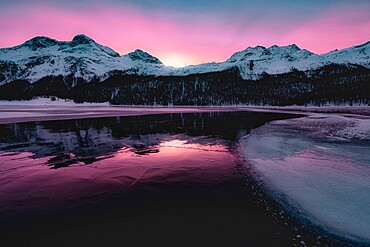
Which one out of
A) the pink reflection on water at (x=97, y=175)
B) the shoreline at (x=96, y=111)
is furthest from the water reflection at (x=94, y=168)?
the shoreline at (x=96, y=111)

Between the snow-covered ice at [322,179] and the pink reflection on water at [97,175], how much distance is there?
2337mm

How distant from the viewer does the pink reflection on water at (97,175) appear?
8867mm

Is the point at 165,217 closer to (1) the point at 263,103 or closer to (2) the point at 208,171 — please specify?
(2) the point at 208,171

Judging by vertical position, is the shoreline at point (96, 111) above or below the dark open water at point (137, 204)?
above

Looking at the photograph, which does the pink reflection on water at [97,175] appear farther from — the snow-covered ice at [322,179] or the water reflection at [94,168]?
the snow-covered ice at [322,179]

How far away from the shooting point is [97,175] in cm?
1139

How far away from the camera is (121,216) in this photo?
7531 millimetres

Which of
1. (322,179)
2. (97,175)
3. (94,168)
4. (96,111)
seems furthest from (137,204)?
(96,111)

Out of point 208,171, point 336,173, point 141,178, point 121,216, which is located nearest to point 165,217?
point 121,216

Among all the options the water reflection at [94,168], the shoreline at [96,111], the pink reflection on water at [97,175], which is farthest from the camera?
the shoreline at [96,111]

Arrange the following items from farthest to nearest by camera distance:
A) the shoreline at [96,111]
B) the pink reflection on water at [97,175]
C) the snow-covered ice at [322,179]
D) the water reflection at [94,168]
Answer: the shoreline at [96,111], the water reflection at [94,168], the pink reflection on water at [97,175], the snow-covered ice at [322,179]

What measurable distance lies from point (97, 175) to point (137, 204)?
4118 mm

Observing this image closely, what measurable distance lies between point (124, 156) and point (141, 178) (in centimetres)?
474

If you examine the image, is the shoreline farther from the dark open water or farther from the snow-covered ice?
the snow-covered ice
